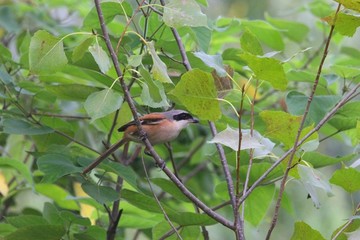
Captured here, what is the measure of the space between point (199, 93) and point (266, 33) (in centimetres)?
131

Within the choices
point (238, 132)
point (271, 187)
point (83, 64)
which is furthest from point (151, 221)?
point (238, 132)

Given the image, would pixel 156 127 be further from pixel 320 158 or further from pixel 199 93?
pixel 199 93

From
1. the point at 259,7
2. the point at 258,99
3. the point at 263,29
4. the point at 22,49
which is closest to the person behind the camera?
the point at 22,49

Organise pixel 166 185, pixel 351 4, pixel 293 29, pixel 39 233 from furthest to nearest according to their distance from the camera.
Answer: pixel 293 29
pixel 166 185
pixel 39 233
pixel 351 4

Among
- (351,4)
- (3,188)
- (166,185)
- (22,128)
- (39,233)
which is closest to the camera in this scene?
(351,4)

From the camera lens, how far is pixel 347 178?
1.90m

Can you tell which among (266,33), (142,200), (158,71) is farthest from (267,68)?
(266,33)

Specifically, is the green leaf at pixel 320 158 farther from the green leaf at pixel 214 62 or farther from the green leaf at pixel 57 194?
the green leaf at pixel 57 194

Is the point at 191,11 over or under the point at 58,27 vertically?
over

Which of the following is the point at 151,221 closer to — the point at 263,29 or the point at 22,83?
the point at 22,83

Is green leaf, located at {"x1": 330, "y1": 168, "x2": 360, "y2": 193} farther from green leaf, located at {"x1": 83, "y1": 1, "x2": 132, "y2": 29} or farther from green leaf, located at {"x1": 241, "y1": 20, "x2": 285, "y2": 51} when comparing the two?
green leaf, located at {"x1": 241, "y1": 20, "x2": 285, "y2": 51}

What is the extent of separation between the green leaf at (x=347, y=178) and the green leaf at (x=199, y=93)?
40cm

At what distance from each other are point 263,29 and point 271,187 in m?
0.79

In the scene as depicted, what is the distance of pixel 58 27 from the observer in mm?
3426
